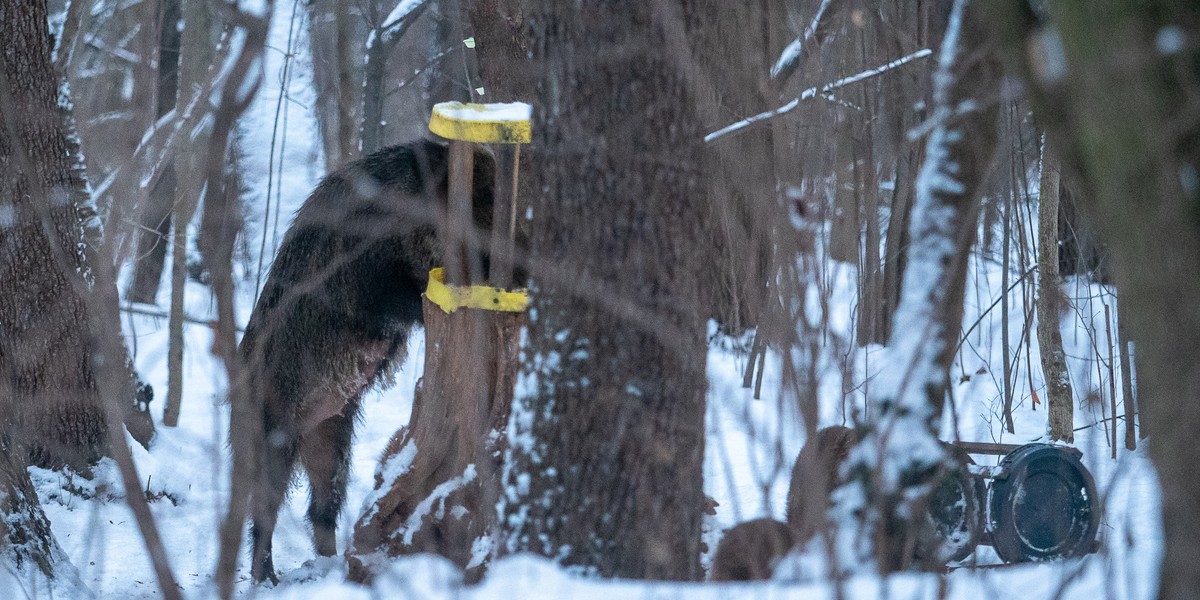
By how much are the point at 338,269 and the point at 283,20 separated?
9.53 m

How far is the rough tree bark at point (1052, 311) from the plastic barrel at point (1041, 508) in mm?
1912

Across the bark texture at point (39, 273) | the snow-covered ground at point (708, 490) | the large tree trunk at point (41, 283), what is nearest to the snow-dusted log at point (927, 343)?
the snow-covered ground at point (708, 490)

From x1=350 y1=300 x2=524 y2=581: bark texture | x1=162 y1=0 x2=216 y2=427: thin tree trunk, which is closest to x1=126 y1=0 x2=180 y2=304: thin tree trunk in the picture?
x1=162 y1=0 x2=216 y2=427: thin tree trunk

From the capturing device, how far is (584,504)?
311 cm

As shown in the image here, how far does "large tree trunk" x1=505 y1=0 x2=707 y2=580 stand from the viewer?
9.93 feet

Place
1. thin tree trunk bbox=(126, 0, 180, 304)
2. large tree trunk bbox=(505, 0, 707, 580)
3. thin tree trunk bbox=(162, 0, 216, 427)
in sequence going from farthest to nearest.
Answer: thin tree trunk bbox=(126, 0, 180, 304) < thin tree trunk bbox=(162, 0, 216, 427) < large tree trunk bbox=(505, 0, 707, 580)

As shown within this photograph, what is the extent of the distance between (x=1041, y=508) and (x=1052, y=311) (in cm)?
234

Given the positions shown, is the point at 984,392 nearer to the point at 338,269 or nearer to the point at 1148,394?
the point at 338,269

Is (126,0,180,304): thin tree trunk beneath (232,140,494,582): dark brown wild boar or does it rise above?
above

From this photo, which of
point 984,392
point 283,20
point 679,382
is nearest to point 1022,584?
point 679,382

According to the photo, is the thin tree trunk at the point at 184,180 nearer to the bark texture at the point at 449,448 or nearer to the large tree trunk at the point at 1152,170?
the bark texture at the point at 449,448

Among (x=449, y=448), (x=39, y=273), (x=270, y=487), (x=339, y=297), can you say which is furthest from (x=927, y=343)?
(x=39, y=273)

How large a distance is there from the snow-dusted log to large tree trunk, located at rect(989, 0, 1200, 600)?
2.86 feet

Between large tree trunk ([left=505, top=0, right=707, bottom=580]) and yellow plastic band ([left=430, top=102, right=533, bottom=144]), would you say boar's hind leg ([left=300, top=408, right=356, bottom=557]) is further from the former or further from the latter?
large tree trunk ([left=505, top=0, right=707, bottom=580])
